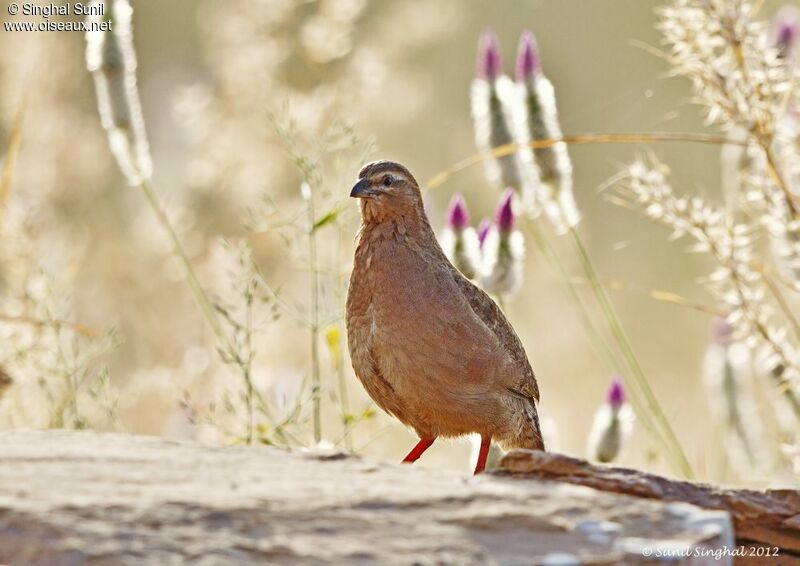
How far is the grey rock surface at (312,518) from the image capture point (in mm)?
2330

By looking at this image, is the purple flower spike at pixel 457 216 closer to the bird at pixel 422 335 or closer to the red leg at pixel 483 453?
the bird at pixel 422 335

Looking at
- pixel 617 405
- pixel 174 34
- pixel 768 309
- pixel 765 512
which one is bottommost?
pixel 765 512

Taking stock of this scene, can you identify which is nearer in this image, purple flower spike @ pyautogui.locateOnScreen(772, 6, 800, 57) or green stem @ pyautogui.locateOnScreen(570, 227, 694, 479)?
green stem @ pyautogui.locateOnScreen(570, 227, 694, 479)

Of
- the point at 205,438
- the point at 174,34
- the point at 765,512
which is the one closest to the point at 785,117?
the point at 765,512

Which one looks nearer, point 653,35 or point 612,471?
point 612,471

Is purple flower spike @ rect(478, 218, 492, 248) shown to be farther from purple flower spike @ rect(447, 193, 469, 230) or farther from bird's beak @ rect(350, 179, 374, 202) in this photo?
bird's beak @ rect(350, 179, 374, 202)

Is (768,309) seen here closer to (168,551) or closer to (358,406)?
(168,551)

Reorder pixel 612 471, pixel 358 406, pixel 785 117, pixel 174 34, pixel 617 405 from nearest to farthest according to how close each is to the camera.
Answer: pixel 612 471
pixel 617 405
pixel 785 117
pixel 358 406
pixel 174 34

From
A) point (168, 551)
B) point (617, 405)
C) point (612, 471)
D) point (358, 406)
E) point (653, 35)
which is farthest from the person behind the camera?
point (653, 35)

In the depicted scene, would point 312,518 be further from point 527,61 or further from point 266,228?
point 527,61

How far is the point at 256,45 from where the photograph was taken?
236 inches

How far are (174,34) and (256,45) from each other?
187 inches

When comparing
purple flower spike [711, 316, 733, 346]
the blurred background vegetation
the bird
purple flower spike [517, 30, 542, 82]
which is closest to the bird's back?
the bird

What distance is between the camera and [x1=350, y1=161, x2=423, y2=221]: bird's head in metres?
4.14
